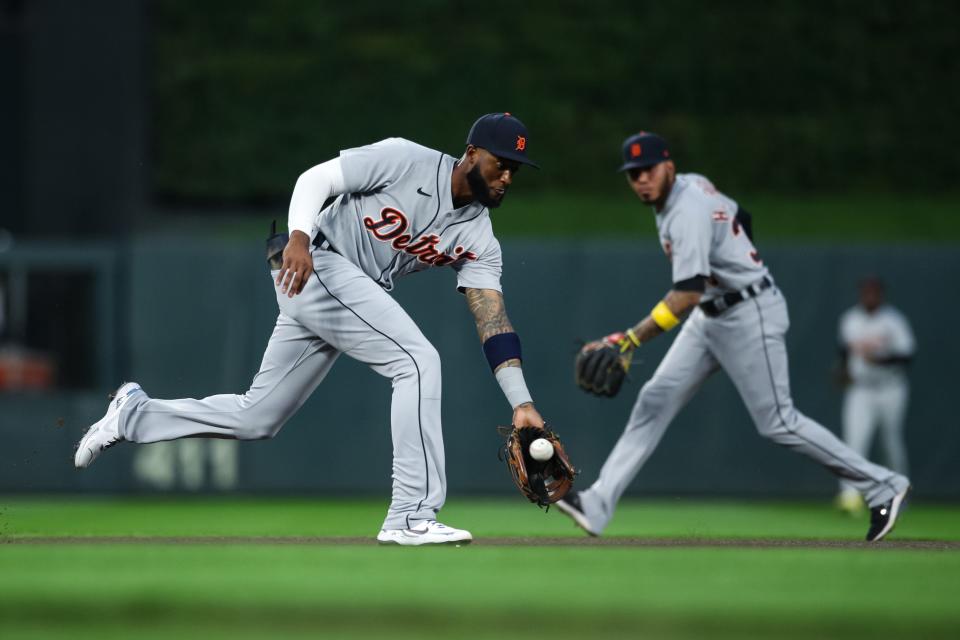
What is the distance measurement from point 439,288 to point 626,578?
6330mm

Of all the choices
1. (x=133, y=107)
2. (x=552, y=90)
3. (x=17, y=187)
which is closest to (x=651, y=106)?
(x=552, y=90)

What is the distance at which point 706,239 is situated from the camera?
6.44m

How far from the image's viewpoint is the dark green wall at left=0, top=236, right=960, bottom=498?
10773 millimetres

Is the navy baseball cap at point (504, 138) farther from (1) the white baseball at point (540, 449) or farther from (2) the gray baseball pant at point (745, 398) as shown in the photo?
(2) the gray baseball pant at point (745, 398)

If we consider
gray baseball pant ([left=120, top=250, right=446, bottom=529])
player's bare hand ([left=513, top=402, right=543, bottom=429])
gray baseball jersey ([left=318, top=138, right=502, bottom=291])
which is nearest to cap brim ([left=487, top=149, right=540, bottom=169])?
gray baseball jersey ([left=318, top=138, right=502, bottom=291])

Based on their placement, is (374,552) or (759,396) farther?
(759,396)

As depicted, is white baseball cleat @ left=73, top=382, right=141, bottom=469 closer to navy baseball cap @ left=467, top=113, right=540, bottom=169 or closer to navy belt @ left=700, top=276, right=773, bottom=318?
navy baseball cap @ left=467, top=113, right=540, bottom=169

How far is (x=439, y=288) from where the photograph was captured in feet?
35.6

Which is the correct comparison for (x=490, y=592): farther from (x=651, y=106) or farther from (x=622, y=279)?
(x=651, y=106)

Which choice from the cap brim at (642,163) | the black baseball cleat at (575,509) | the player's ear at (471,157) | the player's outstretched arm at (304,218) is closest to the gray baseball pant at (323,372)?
the player's outstretched arm at (304,218)

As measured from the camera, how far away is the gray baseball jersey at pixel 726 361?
6.52 m

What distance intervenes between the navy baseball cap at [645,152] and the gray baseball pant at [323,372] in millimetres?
1493

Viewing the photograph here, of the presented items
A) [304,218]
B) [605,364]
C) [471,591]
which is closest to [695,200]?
[605,364]

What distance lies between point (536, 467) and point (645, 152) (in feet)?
5.25
